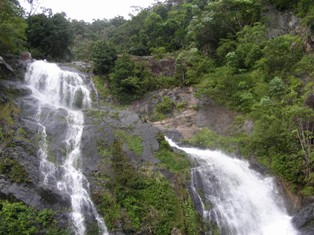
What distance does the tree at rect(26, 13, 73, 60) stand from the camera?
102 feet

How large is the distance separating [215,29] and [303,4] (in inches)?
273

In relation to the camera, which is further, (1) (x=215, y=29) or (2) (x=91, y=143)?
(1) (x=215, y=29)

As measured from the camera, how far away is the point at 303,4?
1035 inches

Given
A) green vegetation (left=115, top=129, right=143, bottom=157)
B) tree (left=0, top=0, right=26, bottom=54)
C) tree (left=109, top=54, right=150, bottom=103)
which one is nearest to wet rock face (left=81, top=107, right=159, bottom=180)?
green vegetation (left=115, top=129, right=143, bottom=157)

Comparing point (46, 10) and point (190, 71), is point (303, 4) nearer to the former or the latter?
point (190, 71)

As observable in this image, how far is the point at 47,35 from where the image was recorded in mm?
31719

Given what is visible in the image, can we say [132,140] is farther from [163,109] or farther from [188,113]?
[163,109]

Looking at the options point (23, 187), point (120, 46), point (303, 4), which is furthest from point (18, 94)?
point (303, 4)

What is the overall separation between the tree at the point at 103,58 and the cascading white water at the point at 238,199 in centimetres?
1301

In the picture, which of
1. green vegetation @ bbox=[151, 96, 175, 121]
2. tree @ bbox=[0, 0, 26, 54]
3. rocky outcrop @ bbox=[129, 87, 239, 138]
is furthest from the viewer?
green vegetation @ bbox=[151, 96, 175, 121]

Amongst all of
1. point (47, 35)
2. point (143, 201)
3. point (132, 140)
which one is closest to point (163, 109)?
point (132, 140)

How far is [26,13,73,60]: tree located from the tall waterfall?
564 cm

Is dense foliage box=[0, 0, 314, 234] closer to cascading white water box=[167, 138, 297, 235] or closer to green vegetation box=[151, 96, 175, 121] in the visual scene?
green vegetation box=[151, 96, 175, 121]

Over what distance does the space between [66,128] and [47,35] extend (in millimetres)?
16352
